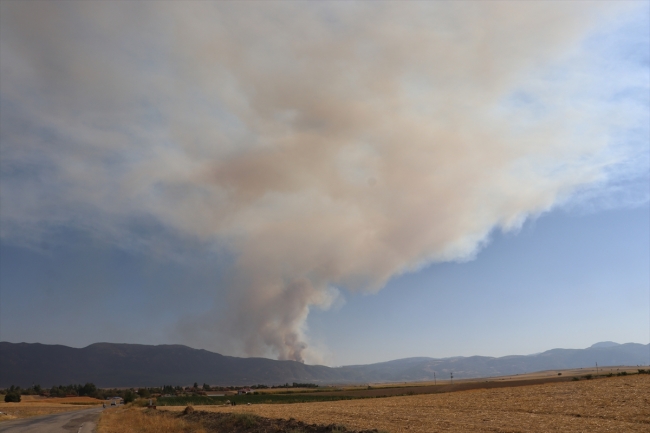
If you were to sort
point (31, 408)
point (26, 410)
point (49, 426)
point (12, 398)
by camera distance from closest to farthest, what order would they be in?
point (49, 426), point (26, 410), point (31, 408), point (12, 398)

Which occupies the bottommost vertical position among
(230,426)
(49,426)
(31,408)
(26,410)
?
(31,408)

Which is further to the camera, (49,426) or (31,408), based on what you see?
(31,408)

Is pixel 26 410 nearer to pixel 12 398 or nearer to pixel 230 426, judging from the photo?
pixel 12 398

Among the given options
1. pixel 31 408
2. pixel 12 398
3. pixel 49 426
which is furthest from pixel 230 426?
pixel 12 398

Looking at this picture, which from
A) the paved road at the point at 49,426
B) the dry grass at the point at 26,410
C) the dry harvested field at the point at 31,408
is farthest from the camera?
the dry harvested field at the point at 31,408

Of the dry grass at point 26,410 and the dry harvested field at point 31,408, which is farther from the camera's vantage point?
the dry harvested field at point 31,408

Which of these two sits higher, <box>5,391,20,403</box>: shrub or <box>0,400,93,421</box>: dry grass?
<box>0,400,93,421</box>: dry grass

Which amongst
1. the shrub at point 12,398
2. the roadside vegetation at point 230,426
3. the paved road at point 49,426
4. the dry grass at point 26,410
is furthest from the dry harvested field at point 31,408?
the roadside vegetation at point 230,426

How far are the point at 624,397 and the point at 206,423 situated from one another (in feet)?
114

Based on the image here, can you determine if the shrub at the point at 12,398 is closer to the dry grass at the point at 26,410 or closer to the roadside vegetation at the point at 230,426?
the dry grass at the point at 26,410

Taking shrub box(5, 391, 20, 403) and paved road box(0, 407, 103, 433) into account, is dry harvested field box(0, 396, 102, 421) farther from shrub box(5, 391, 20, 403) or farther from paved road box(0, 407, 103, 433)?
paved road box(0, 407, 103, 433)

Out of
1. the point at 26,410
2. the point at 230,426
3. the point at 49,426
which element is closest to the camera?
the point at 230,426

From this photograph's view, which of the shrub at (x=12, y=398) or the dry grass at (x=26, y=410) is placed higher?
the dry grass at (x=26, y=410)

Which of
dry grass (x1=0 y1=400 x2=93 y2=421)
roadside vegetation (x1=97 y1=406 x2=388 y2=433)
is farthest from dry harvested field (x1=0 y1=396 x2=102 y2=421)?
roadside vegetation (x1=97 y1=406 x2=388 y2=433)
